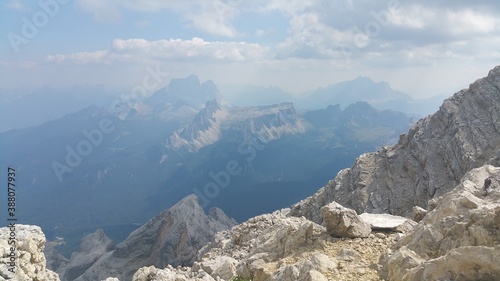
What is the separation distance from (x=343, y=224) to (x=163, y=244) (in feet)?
398

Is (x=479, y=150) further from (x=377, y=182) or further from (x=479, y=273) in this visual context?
(x=479, y=273)

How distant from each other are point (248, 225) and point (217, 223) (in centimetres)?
11188

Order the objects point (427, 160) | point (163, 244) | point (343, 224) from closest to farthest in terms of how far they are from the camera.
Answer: point (343, 224) < point (427, 160) < point (163, 244)

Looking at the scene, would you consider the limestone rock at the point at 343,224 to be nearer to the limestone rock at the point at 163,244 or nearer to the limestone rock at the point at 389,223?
the limestone rock at the point at 389,223

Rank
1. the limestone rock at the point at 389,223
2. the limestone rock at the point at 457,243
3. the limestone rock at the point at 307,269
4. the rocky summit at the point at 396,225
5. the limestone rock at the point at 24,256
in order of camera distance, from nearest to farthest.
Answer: the limestone rock at the point at 457,243, the rocky summit at the point at 396,225, the limestone rock at the point at 307,269, the limestone rock at the point at 24,256, the limestone rock at the point at 389,223

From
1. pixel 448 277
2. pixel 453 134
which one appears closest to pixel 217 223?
pixel 453 134

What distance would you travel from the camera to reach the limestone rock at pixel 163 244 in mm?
126544

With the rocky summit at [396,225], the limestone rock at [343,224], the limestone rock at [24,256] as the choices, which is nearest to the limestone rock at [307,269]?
the rocky summit at [396,225]

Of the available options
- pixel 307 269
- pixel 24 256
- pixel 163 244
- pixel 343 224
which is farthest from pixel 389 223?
→ pixel 163 244

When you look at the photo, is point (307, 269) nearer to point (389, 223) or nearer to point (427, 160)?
point (389, 223)

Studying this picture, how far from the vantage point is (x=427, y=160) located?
67.5 meters

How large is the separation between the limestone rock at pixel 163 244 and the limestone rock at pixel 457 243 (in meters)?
106

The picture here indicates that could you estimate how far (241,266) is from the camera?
24969 millimetres

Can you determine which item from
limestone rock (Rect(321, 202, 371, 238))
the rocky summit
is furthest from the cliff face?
limestone rock (Rect(321, 202, 371, 238))
